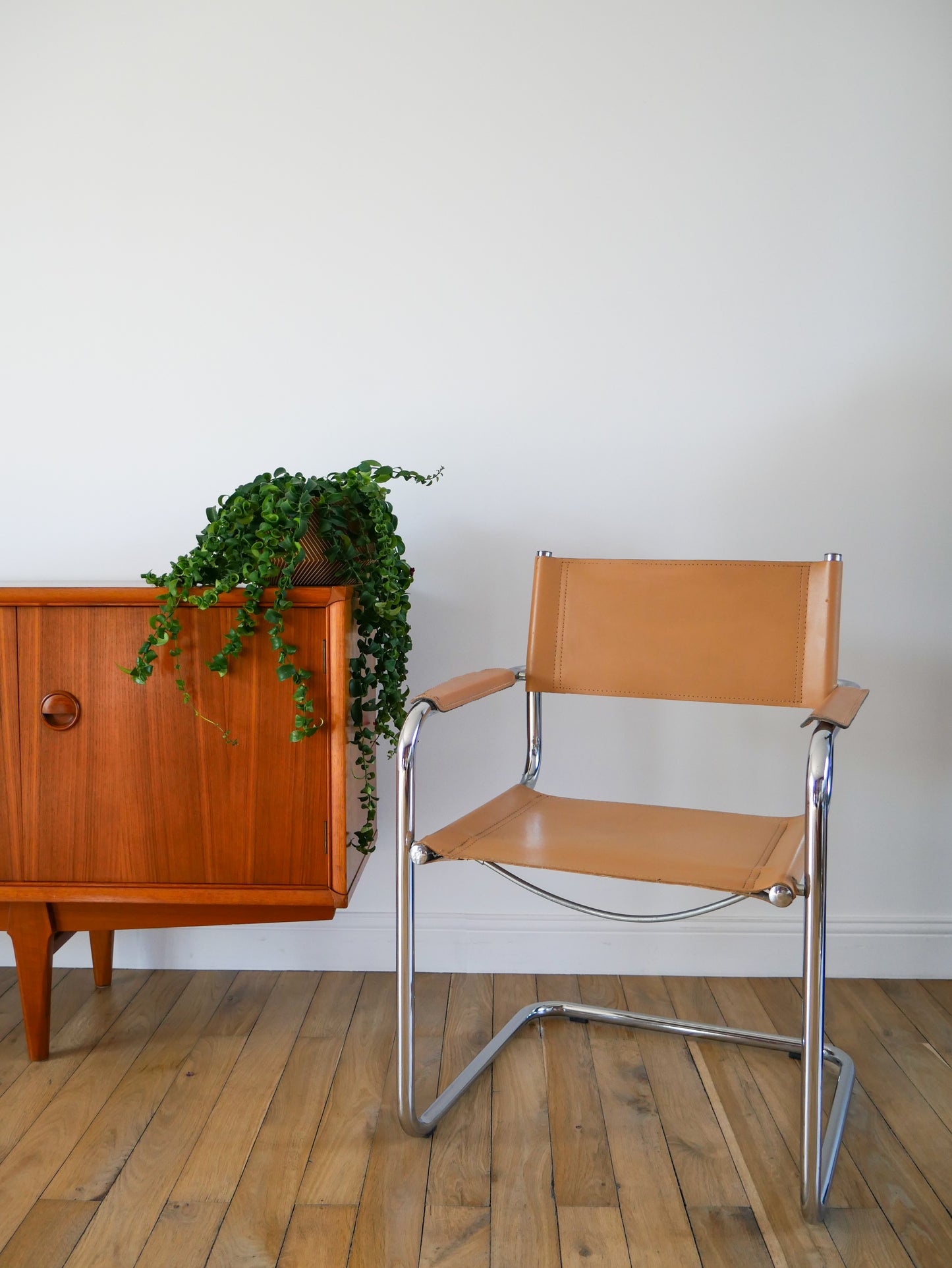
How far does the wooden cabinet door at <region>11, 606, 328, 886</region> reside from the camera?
1.48m

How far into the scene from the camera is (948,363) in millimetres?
1844

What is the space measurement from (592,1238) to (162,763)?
908 mm

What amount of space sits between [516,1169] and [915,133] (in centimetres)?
196

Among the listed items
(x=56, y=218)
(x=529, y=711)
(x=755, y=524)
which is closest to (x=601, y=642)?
(x=529, y=711)

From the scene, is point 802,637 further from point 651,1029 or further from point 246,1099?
point 246,1099

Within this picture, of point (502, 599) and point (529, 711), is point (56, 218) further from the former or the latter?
point (529, 711)

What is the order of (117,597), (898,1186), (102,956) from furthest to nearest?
(102,956) → (117,597) → (898,1186)

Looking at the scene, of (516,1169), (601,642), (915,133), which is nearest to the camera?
(516,1169)

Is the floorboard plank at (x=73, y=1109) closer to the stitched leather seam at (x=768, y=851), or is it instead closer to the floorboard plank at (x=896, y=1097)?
the stitched leather seam at (x=768, y=851)

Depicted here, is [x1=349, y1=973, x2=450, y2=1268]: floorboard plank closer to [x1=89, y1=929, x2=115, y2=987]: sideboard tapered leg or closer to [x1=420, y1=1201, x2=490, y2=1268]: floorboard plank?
[x1=420, y1=1201, x2=490, y2=1268]: floorboard plank

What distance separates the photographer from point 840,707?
1.30m

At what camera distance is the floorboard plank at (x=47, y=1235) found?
3.70ft

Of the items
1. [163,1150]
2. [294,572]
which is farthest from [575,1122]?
[294,572]

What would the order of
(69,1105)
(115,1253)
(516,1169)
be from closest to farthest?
(115,1253)
(516,1169)
(69,1105)
